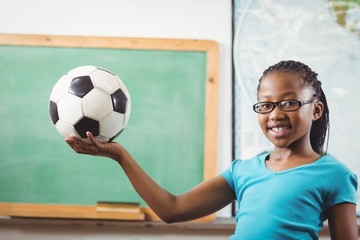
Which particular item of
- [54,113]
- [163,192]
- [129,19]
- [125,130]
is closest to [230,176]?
[163,192]

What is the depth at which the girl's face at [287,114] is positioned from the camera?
1.04m

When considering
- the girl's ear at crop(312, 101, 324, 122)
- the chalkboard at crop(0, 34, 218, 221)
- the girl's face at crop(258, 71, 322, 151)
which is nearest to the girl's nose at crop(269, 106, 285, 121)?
the girl's face at crop(258, 71, 322, 151)

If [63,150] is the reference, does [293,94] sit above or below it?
above

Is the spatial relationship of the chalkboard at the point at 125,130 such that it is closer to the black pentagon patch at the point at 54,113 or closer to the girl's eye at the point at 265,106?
the black pentagon patch at the point at 54,113

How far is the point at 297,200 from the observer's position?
979 millimetres

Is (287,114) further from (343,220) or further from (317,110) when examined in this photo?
(343,220)

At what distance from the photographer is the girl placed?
3.21ft

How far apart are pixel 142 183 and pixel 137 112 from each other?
47.1 inches

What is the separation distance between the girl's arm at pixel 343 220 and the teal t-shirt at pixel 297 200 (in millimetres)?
15

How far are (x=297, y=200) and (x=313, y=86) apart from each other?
311 mm

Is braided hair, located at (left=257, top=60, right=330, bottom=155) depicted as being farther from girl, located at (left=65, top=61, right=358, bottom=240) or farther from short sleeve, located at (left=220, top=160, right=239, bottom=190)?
short sleeve, located at (left=220, top=160, right=239, bottom=190)

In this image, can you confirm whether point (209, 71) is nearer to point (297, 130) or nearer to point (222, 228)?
point (222, 228)

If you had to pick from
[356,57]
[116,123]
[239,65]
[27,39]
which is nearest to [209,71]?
[239,65]

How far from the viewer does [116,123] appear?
1.19 meters
